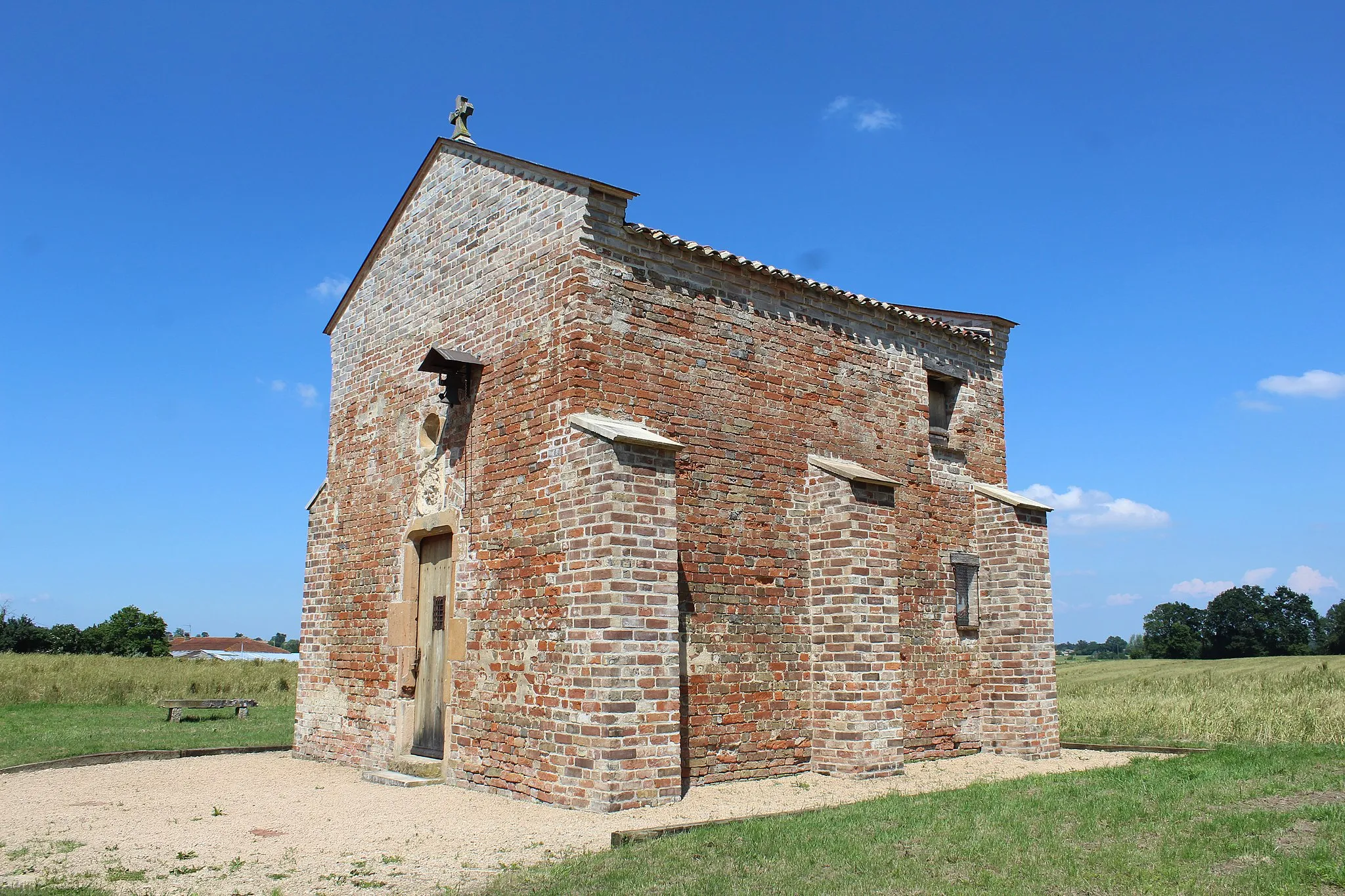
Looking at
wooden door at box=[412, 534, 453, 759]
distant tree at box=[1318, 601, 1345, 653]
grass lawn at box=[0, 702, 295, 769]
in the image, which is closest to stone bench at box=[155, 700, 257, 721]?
grass lawn at box=[0, 702, 295, 769]

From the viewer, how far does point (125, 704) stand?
21.8 meters

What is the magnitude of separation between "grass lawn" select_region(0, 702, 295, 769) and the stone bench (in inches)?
7.5

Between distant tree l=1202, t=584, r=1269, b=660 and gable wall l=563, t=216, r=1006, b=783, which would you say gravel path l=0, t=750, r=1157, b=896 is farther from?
distant tree l=1202, t=584, r=1269, b=660

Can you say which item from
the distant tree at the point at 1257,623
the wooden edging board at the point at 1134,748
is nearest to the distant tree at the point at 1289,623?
the distant tree at the point at 1257,623

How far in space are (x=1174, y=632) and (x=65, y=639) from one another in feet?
246

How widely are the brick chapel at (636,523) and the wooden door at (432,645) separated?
1.5 inches

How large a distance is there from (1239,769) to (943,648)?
3537 mm

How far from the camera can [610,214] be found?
960cm

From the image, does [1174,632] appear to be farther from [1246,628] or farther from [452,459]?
[452,459]

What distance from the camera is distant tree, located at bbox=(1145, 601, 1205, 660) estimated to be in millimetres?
69688

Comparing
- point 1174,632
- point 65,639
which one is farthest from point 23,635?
point 1174,632

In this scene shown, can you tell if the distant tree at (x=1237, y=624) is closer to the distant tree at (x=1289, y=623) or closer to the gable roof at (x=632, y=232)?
the distant tree at (x=1289, y=623)

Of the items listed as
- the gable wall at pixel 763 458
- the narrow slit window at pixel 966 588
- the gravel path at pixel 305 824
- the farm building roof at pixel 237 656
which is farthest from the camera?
the farm building roof at pixel 237 656

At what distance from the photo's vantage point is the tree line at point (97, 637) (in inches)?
1724
